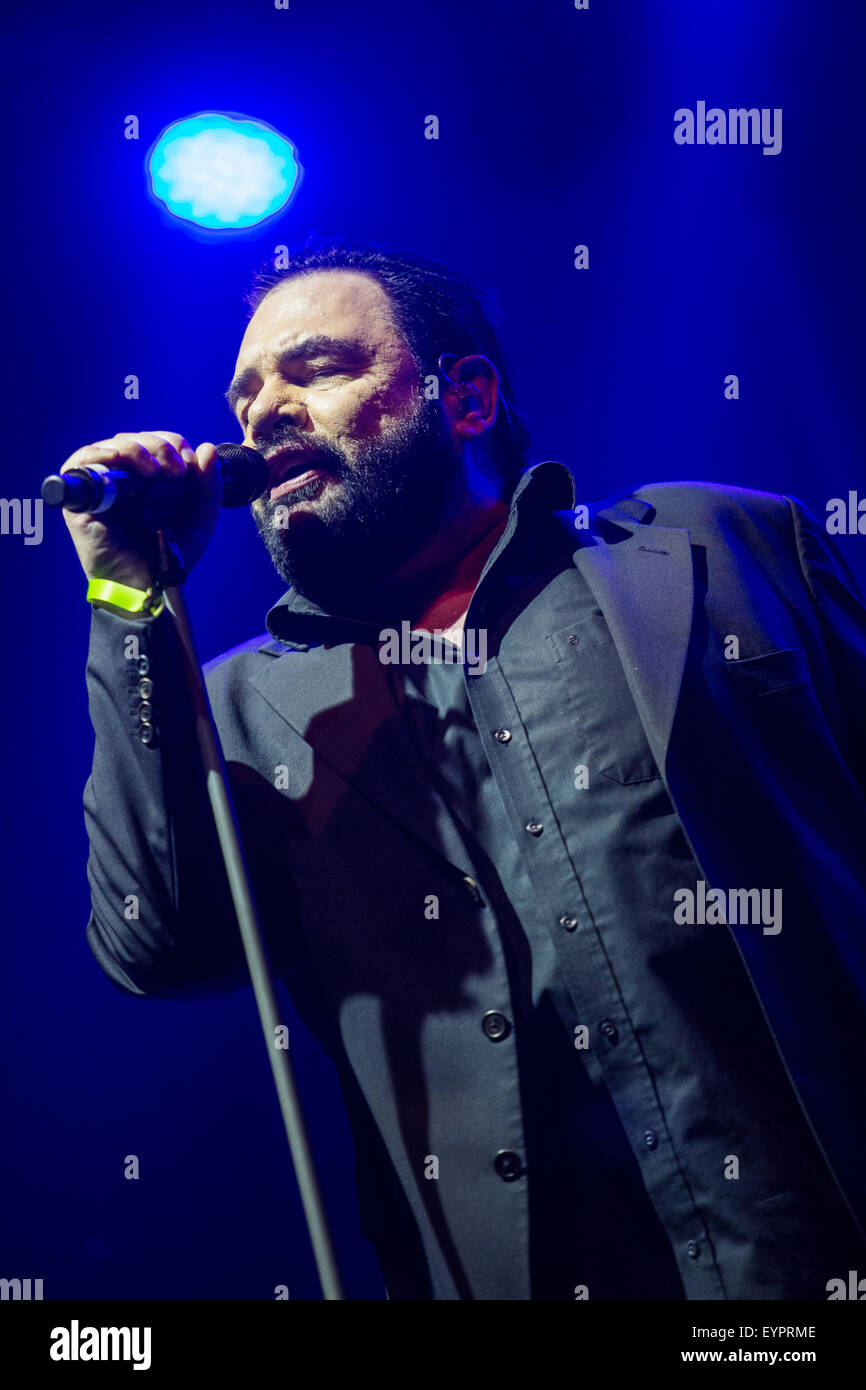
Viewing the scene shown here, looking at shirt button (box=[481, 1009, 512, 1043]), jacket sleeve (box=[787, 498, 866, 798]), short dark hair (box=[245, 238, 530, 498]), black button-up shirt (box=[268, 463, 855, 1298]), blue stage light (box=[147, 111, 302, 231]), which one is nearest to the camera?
black button-up shirt (box=[268, 463, 855, 1298])

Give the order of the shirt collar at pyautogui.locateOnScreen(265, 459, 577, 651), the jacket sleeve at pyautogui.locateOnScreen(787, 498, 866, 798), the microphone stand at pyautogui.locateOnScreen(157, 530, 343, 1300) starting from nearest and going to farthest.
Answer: the microphone stand at pyautogui.locateOnScreen(157, 530, 343, 1300)
the jacket sleeve at pyautogui.locateOnScreen(787, 498, 866, 798)
the shirt collar at pyautogui.locateOnScreen(265, 459, 577, 651)

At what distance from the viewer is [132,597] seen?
1371mm

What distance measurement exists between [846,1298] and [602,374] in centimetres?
183

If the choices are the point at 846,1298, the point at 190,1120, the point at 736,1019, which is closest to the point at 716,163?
the point at 736,1019

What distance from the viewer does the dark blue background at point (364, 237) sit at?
6.85 ft

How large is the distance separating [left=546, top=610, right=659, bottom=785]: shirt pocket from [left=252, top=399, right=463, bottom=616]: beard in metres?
0.41

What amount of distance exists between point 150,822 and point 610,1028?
2.28 feet

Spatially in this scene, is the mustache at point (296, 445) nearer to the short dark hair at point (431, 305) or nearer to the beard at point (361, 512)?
the beard at point (361, 512)

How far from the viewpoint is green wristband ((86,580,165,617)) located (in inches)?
53.9

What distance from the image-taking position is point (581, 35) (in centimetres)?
233

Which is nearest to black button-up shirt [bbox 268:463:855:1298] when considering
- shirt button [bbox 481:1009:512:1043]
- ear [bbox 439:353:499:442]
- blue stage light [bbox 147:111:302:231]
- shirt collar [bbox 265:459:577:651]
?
Result: shirt button [bbox 481:1009:512:1043]

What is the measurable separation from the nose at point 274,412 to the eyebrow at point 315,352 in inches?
3.4

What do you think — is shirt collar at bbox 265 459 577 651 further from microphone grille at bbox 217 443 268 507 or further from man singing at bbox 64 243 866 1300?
microphone grille at bbox 217 443 268 507

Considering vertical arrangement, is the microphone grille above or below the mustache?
below
